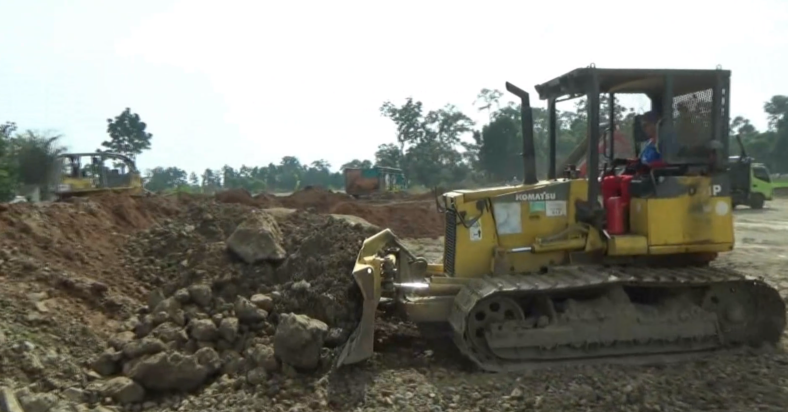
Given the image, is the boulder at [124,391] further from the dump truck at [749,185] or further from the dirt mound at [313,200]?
the dump truck at [749,185]

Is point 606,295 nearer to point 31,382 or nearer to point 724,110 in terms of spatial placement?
point 724,110

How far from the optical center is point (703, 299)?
20.4ft

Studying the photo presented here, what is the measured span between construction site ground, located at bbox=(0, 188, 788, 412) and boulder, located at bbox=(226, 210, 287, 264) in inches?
Answer: 4.4

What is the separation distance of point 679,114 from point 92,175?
62.5 ft

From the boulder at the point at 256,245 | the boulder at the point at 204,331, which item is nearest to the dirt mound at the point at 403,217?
the boulder at the point at 256,245

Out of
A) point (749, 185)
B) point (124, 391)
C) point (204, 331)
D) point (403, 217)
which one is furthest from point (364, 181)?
point (124, 391)

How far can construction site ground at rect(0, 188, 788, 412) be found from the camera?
17.5 ft

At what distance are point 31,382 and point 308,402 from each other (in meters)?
2.17

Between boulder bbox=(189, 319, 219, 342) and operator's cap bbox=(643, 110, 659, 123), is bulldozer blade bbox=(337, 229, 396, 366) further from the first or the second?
operator's cap bbox=(643, 110, 659, 123)

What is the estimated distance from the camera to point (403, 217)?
19.6m

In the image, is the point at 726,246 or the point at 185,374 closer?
the point at 185,374

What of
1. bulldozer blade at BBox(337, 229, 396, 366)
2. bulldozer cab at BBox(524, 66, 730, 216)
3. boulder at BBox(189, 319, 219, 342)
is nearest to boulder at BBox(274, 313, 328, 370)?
bulldozer blade at BBox(337, 229, 396, 366)

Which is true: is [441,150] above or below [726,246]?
above

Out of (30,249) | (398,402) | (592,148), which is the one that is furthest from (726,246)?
(30,249)
